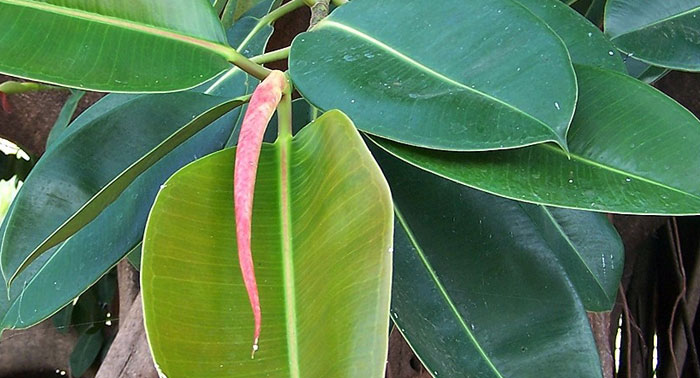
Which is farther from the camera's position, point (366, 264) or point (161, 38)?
point (161, 38)

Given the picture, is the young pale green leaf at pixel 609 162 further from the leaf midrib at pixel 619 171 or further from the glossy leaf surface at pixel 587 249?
the glossy leaf surface at pixel 587 249

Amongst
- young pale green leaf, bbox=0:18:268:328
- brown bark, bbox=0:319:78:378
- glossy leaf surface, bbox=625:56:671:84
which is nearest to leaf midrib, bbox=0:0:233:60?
young pale green leaf, bbox=0:18:268:328

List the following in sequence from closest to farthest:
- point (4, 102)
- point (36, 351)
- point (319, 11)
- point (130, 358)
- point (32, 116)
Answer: point (319, 11) < point (130, 358) < point (4, 102) < point (32, 116) < point (36, 351)

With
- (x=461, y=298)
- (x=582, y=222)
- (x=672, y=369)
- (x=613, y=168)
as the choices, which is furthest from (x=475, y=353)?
(x=672, y=369)

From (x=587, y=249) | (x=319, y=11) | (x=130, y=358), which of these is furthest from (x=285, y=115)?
(x=130, y=358)

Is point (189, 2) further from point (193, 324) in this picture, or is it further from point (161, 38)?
point (193, 324)

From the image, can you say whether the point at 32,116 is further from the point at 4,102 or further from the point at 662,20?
the point at 662,20

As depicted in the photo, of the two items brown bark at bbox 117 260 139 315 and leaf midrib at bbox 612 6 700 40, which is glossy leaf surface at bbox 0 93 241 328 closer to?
leaf midrib at bbox 612 6 700 40
